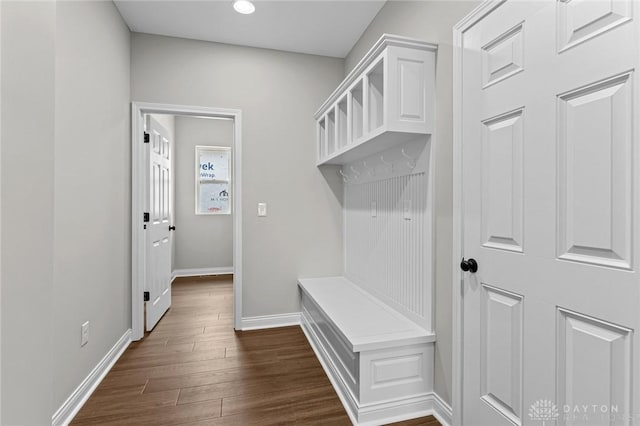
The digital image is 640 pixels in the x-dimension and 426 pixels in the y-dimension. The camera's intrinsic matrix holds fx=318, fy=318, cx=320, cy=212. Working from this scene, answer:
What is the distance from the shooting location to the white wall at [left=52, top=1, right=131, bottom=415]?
1.67 metres

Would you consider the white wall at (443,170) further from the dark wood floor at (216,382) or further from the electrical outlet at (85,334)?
the electrical outlet at (85,334)

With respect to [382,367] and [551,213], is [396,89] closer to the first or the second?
[551,213]

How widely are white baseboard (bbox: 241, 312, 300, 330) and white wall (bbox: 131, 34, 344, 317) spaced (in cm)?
5

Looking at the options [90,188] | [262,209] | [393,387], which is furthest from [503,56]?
[90,188]

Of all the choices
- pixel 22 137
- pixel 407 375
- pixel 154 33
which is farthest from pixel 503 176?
pixel 154 33

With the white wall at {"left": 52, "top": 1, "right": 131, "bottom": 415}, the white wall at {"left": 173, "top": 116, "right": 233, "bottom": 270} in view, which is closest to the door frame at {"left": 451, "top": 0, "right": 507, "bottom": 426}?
the white wall at {"left": 52, "top": 1, "right": 131, "bottom": 415}

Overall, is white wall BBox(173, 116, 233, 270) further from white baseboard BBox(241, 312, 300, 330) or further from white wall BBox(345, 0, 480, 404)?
white wall BBox(345, 0, 480, 404)

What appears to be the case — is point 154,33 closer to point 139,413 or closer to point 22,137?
point 22,137

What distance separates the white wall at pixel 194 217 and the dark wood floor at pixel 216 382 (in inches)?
90.3

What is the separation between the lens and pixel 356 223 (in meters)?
2.85

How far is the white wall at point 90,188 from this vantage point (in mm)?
1672

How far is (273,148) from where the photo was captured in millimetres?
2988

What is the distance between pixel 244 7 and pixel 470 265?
92.6 inches

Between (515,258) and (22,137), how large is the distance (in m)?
1.58
